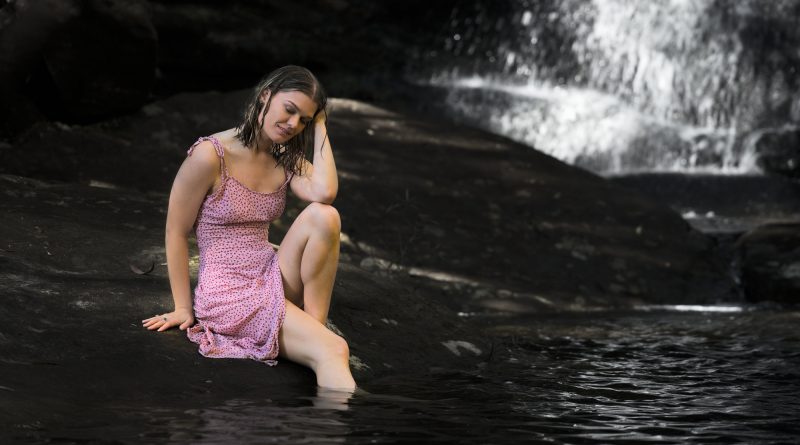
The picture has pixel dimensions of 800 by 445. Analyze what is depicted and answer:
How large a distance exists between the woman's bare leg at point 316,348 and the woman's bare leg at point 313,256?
74 millimetres

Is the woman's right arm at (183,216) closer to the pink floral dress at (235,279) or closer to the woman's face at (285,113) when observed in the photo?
the pink floral dress at (235,279)

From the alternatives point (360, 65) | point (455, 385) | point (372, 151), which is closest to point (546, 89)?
point (360, 65)

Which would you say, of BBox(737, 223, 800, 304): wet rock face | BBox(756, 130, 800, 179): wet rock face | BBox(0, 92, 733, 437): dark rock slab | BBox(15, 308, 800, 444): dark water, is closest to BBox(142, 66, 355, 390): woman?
BBox(0, 92, 733, 437): dark rock slab

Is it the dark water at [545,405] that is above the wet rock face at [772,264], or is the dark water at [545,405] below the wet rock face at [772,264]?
below

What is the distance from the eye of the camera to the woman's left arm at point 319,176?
157 inches

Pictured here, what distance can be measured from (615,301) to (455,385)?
130 inches

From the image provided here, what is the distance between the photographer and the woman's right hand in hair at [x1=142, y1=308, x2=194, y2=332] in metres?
3.84

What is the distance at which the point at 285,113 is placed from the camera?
3846 millimetres

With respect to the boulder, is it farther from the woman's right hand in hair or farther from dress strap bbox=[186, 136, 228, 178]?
the woman's right hand in hair

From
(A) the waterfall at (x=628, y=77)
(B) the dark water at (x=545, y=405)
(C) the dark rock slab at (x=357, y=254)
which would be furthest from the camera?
(A) the waterfall at (x=628, y=77)

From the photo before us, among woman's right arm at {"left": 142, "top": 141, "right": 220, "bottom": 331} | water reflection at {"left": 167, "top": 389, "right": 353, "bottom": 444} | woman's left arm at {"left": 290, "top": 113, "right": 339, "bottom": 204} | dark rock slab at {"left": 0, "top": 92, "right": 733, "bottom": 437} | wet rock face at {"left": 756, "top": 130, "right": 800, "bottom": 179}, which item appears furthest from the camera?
wet rock face at {"left": 756, "top": 130, "right": 800, "bottom": 179}

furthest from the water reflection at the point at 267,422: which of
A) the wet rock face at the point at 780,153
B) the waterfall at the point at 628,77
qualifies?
the waterfall at the point at 628,77

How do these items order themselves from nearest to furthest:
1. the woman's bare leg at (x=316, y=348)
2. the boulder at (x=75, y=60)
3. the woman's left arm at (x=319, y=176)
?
the woman's bare leg at (x=316, y=348) → the woman's left arm at (x=319, y=176) → the boulder at (x=75, y=60)

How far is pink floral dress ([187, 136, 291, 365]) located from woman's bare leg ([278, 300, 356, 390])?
5 centimetres
